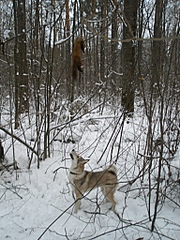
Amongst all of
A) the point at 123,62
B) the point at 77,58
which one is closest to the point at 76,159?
the point at 77,58

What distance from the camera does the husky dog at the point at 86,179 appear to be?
279 cm

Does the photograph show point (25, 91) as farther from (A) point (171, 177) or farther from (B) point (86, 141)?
(A) point (171, 177)

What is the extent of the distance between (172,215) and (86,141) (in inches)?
114

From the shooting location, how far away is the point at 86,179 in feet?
9.52

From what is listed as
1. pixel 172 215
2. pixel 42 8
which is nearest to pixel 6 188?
pixel 172 215

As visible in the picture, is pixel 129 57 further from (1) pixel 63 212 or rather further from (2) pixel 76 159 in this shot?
(1) pixel 63 212

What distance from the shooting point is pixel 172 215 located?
101 inches

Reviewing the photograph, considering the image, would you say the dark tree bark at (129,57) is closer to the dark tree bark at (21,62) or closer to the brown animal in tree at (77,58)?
the brown animal in tree at (77,58)

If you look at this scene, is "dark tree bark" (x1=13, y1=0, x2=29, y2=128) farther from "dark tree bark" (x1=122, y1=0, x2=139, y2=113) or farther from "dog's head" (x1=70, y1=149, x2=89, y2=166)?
"dog's head" (x1=70, y1=149, x2=89, y2=166)

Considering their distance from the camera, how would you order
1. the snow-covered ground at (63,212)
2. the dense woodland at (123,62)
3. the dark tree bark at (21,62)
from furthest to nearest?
the dark tree bark at (21,62)
the snow-covered ground at (63,212)
the dense woodland at (123,62)

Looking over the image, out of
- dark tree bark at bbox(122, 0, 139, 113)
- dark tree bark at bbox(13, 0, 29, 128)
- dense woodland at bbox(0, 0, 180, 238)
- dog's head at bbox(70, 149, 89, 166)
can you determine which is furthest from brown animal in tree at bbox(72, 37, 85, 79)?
dark tree bark at bbox(13, 0, 29, 128)

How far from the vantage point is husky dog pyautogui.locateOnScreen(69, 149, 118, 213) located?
9.14 feet

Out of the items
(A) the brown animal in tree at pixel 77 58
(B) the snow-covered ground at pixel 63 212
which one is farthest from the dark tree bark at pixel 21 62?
(A) the brown animal in tree at pixel 77 58

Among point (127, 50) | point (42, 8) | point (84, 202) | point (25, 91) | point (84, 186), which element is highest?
point (42, 8)
